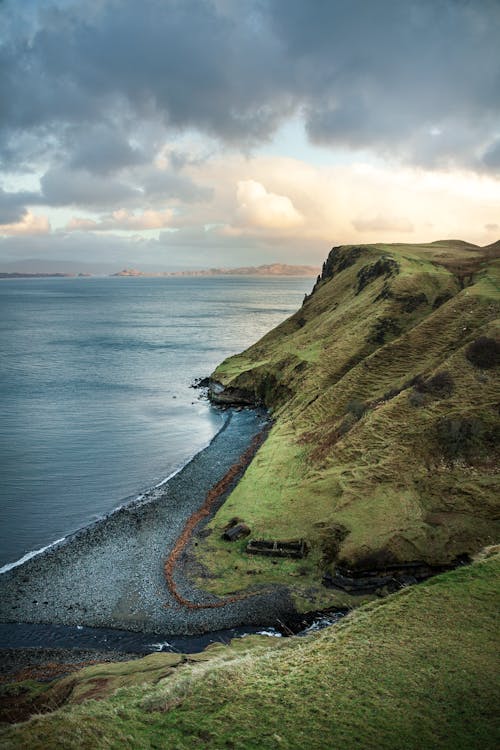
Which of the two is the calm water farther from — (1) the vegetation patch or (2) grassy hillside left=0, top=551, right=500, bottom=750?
(1) the vegetation patch

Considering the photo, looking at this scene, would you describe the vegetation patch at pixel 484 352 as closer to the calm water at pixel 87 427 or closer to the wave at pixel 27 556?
the calm water at pixel 87 427

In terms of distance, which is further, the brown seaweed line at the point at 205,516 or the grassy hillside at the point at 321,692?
the brown seaweed line at the point at 205,516

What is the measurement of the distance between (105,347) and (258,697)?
137809mm

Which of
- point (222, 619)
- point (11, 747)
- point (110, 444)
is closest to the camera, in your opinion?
point (11, 747)

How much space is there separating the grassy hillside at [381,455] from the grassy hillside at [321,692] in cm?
950

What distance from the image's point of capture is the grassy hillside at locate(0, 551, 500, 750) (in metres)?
18.1

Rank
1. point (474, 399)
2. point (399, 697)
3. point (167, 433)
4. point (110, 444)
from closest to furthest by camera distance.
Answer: point (399, 697)
point (474, 399)
point (110, 444)
point (167, 433)

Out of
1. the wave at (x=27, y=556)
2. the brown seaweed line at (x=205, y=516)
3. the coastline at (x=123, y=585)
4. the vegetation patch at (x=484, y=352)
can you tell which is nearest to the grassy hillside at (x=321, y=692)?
the coastline at (x=123, y=585)

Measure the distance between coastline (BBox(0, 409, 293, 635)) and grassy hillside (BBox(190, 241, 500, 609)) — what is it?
2.91m

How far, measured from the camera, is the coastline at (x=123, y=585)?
111 feet

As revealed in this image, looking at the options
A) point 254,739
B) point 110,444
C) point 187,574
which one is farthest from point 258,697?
point 110,444

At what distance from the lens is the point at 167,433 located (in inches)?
2918

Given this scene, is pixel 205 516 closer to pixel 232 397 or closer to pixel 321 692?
pixel 321 692

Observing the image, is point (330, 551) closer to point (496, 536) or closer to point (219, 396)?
point (496, 536)
